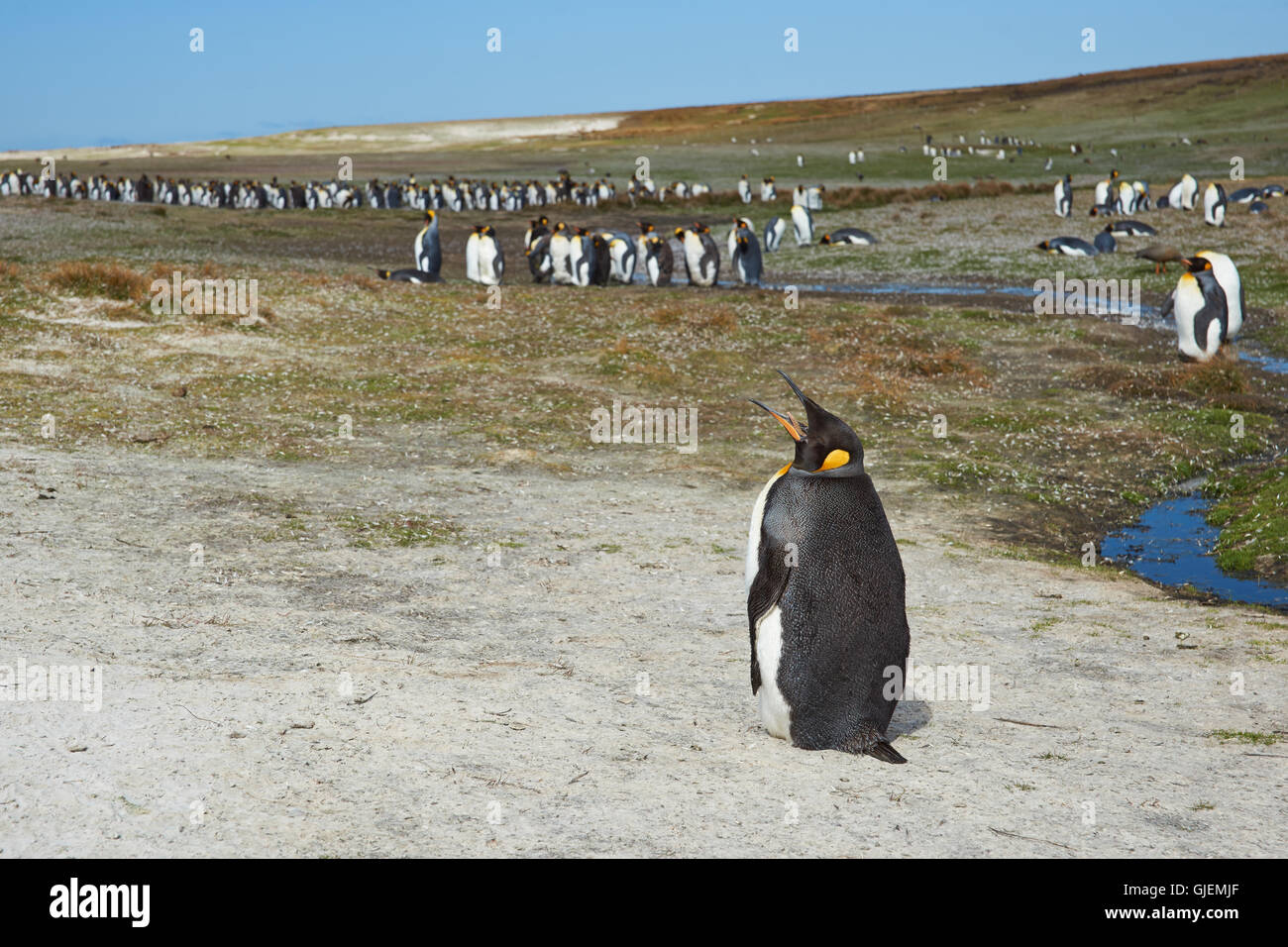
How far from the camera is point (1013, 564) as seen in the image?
8.84m

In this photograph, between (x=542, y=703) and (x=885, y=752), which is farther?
(x=542, y=703)

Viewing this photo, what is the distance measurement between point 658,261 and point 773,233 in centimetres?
880

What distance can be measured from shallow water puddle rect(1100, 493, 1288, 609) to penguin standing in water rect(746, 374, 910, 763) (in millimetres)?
4477

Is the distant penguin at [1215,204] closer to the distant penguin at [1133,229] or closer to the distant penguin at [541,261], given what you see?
the distant penguin at [1133,229]

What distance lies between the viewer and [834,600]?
516 cm

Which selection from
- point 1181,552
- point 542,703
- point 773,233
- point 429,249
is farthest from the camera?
point 773,233

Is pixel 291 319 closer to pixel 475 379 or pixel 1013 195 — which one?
pixel 475 379

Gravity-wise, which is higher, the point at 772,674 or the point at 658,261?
the point at 658,261

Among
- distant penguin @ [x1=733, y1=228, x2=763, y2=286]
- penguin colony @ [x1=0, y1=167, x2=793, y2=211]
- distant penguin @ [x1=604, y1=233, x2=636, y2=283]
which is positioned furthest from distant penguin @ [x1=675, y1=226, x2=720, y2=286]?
penguin colony @ [x1=0, y1=167, x2=793, y2=211]

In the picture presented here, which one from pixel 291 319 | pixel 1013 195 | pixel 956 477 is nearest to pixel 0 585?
pixel 956 477

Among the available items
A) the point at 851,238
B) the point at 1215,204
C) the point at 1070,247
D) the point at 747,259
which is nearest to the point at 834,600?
the point at 747,259

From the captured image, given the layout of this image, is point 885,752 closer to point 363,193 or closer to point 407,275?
point 407,275

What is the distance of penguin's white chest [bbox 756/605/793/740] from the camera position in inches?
205
